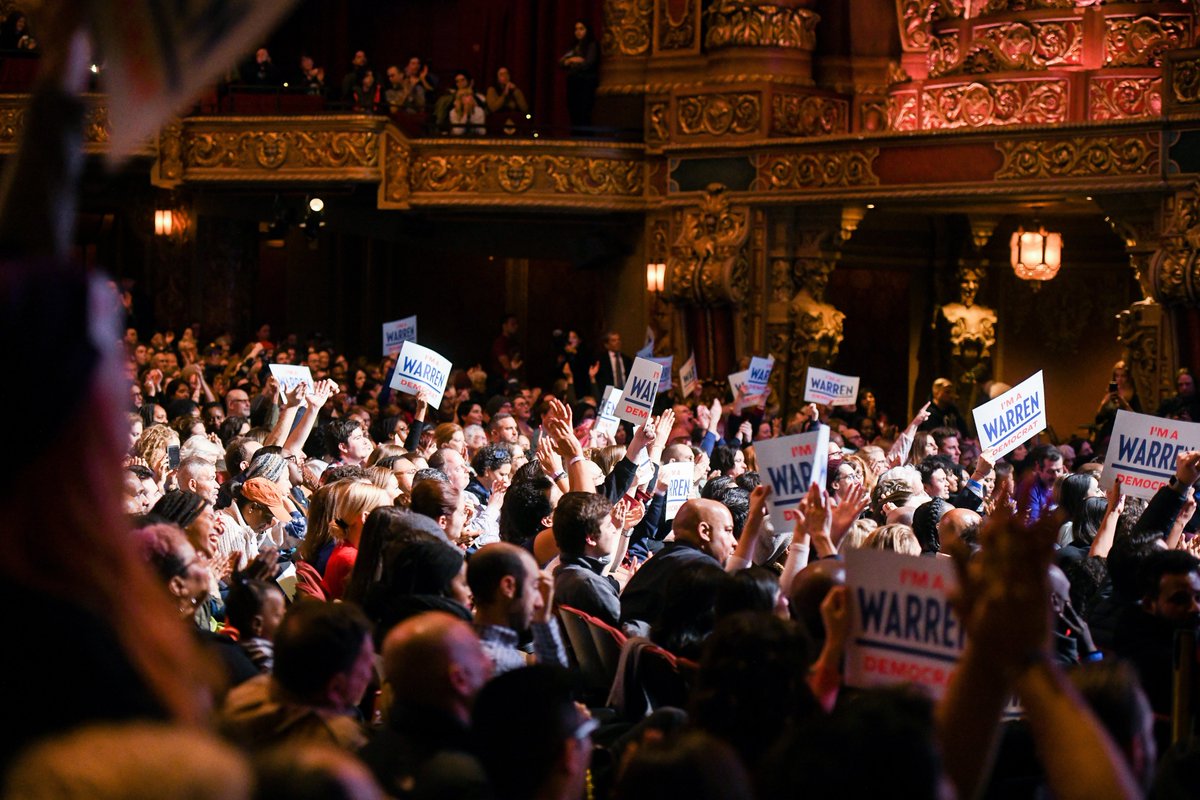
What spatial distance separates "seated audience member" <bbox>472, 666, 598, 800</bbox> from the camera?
3125 millimetres

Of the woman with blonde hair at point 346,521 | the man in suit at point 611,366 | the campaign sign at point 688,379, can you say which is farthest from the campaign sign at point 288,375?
the man in suit at point 611,366

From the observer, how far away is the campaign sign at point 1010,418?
1095cm

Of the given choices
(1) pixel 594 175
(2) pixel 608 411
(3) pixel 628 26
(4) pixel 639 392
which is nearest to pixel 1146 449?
(4) pixel 639 392

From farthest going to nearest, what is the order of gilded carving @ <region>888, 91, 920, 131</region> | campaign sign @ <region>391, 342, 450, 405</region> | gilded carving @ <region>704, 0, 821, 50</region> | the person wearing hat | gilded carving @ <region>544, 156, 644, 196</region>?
gilded carving @ <region>544, 156, 644, 196</region> → gilded carving @ <region>704, 0, 821, 50</region> → gilded carving @ <region>888, 91, 920, 131</region> → campaign sign @ <region>391, 342, 450, 405</region> → the person wearing hat

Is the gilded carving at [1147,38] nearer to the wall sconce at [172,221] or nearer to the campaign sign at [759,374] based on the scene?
the campaign sign at [759,374]

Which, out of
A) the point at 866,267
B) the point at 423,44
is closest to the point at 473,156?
the point at 866,267

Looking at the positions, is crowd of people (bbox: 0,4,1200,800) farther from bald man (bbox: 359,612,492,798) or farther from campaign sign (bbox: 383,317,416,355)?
campaign sign (bbox: 383,317,416,355)

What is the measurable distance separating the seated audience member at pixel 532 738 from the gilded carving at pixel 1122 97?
604 inches

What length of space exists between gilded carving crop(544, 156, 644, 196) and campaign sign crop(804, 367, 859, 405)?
575 centimetres

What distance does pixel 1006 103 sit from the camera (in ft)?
58.2

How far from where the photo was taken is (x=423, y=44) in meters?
27.5

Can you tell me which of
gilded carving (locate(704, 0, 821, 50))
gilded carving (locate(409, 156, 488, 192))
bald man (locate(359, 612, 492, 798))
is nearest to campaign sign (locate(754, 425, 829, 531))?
bald man (locate(359, 612, 492, 798))

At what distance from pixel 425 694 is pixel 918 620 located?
1.16 meters

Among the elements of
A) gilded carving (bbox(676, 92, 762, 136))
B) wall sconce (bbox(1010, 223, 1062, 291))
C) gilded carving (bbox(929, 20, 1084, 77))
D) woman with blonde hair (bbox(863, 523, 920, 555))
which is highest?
gilded carving (bbox(929, 20, 1084, 77))
